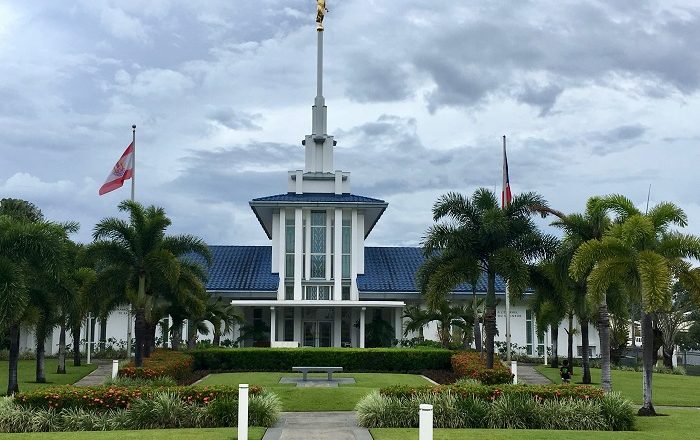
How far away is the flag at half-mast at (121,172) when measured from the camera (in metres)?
33.2

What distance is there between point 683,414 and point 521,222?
8.78 meters

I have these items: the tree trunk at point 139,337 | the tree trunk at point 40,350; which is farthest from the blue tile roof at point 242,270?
the tree trunk at point 40,350

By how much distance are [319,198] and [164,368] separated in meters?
20.9

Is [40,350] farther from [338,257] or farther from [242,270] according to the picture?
[242,270]

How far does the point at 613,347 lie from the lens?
53781 millimetres

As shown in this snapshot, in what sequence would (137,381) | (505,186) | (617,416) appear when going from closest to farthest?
1. (617,416)
2. (137,381)
3. (505,186)

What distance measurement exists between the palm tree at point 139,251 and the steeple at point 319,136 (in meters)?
20.0

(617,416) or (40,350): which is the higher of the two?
(40,350)

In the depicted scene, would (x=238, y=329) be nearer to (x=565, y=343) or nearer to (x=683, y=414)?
(x=565, y=343)

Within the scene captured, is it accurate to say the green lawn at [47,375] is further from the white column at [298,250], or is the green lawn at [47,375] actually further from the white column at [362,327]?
the white column at [362,327]

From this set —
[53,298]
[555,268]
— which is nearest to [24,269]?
[53,298]

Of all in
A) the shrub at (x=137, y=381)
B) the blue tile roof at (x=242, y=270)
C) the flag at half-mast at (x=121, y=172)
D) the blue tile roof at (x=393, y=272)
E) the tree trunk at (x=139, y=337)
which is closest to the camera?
the shrub at (x=137, y=381)

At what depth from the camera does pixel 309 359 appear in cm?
3569

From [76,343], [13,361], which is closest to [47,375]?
[76,343]
